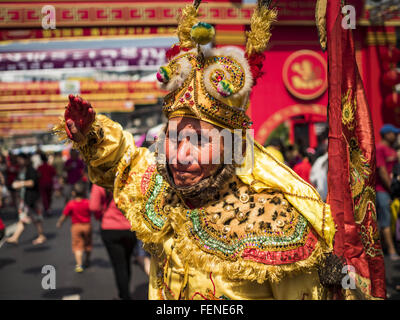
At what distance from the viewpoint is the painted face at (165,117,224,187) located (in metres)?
1.50

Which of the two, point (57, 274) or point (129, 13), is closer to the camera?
point (57, 274)

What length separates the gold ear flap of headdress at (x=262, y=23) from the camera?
154cm

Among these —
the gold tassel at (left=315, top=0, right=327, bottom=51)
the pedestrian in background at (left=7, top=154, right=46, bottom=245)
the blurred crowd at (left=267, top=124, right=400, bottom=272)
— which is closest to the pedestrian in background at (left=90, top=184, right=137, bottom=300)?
the blurred crowd at (left=267, top=124, right=400, bottom=272)

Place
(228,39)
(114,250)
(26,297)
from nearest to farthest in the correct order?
(114,250), (26,297), (228,39)

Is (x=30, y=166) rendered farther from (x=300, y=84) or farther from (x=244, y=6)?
(x=300, y=84)

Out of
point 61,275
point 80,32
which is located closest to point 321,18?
point 61,275

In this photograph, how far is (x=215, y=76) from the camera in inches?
59.9

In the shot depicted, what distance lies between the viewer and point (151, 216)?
1707mm

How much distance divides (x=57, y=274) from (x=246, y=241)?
4.33 meters

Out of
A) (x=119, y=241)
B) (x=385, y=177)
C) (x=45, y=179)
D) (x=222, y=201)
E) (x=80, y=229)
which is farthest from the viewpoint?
(x=45, y=179)

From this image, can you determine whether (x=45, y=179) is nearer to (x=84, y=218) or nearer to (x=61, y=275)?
(x=84, y=218)

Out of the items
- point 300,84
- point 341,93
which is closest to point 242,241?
point 341,93
